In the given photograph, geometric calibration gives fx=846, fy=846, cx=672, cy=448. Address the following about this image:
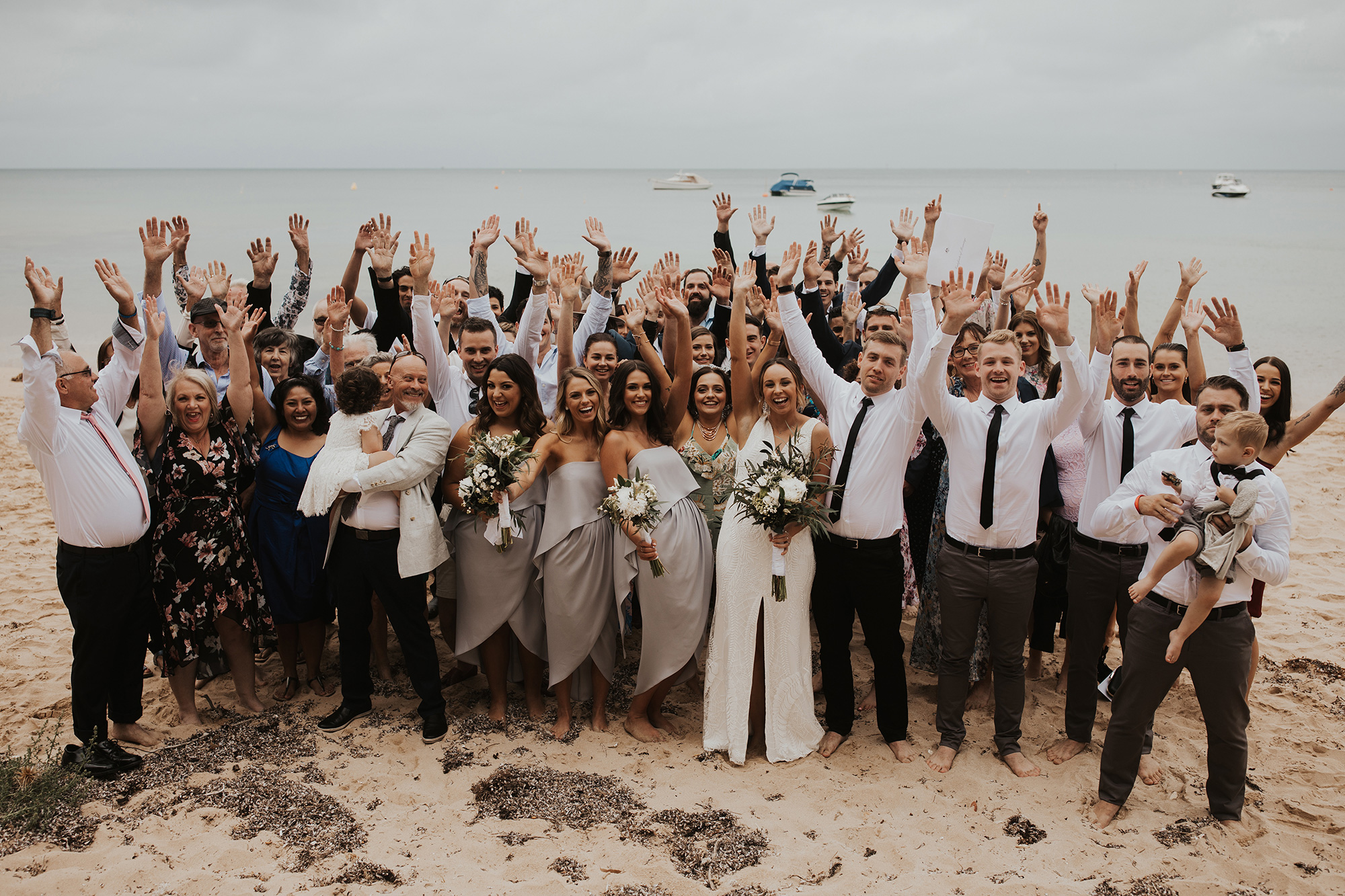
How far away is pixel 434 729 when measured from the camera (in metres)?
5.92

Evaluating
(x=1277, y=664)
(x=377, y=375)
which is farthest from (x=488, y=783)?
(x=1277, y=664)

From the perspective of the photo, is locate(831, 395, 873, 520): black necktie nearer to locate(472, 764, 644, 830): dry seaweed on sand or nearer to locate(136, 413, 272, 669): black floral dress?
locate(472, 764, 644, 830): dry seaweed on sand

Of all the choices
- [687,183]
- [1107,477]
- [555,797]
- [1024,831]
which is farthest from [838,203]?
[555,797]

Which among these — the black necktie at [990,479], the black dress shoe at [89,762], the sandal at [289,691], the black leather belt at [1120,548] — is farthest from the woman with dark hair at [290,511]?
the black leather belt at [1120,548]

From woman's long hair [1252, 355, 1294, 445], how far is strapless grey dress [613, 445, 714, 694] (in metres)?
4.08

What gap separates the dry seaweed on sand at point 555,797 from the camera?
16.7 ft

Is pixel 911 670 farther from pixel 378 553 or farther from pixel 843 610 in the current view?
pixel 378 553

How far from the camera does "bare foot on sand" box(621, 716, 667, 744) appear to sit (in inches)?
236

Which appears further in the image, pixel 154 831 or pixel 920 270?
pixel 920 270

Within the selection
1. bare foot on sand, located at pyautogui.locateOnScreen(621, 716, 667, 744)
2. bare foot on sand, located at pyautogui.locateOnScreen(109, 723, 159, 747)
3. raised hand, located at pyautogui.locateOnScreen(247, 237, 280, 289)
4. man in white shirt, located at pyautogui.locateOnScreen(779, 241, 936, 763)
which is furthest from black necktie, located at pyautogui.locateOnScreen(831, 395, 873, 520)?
raised hand, located at pyautogui.locateOnScreen(247, 237, 280, 289)

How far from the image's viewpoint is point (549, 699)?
21.7 feet

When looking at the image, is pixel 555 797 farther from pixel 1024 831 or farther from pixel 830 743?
pixel 1024 831

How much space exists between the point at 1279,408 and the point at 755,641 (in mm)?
4251

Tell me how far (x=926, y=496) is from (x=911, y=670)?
1585mm
